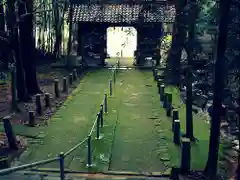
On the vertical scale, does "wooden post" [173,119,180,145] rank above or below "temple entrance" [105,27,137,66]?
below

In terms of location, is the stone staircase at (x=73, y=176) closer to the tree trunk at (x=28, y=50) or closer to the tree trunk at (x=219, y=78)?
the tree trunk at (x=219, y=78)

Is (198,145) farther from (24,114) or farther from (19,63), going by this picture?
(19,63)

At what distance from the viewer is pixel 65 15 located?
24.9m

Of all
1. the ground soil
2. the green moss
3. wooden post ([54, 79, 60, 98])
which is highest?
wooden post ([54, 79, 60, 98])

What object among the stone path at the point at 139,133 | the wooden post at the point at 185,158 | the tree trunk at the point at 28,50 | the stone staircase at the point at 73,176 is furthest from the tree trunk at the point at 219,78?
the tree trunk at the point at 28,50

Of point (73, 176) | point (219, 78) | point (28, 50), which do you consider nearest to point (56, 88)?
point (28, 50)

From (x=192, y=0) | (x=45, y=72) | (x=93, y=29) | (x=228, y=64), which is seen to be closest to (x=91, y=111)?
(x=192, y=0)

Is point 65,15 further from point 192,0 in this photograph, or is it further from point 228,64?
point 228,64

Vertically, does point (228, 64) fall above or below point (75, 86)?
above

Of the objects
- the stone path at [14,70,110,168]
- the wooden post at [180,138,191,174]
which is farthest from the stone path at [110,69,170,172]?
the stone path at [14,70,110,168]

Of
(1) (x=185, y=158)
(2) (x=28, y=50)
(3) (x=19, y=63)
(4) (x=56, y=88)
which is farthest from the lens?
(4) (x=56, y=88)

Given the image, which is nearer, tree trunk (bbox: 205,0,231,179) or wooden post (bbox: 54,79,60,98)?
tree trunk (bbox: 205,0,231,179)

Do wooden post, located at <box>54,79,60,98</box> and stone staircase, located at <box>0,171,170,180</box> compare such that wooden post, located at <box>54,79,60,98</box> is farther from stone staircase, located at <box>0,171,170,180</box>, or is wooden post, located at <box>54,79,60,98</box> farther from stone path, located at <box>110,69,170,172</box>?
stone staircase, located at <box>0,171,170,180</box>

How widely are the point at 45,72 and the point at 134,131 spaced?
11792 millimetres
